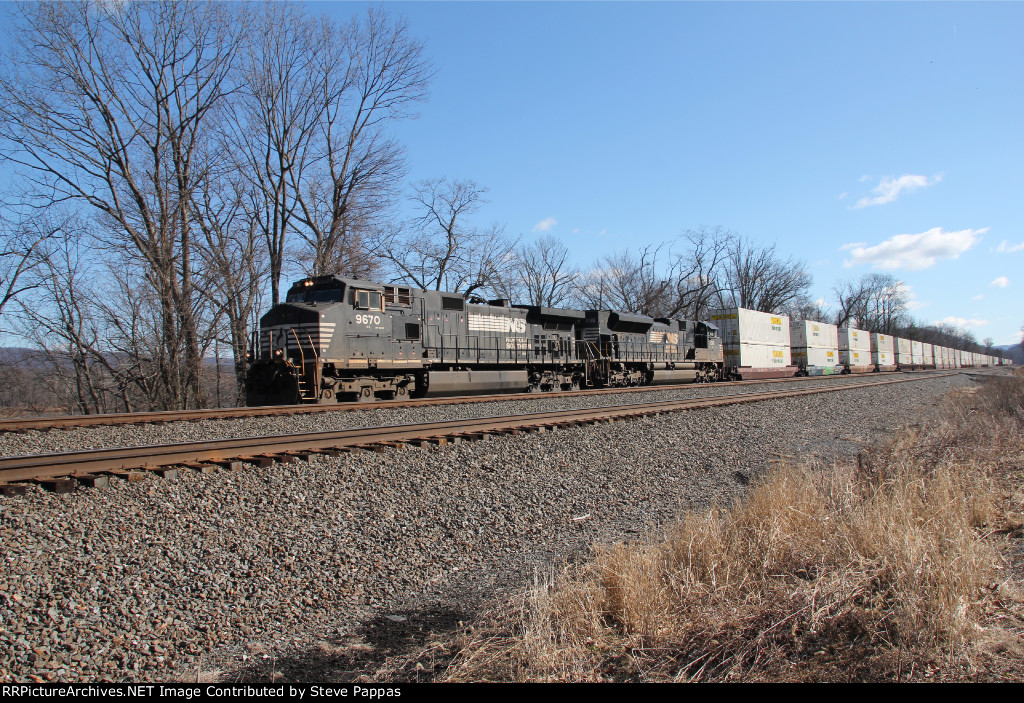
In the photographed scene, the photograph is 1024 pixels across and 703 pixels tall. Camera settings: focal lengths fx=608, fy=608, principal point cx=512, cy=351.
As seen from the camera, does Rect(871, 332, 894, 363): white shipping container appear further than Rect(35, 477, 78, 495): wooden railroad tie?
Yes

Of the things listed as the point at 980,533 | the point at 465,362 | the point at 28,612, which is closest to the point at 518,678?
the point at 28,612

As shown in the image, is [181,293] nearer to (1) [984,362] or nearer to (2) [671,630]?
(2) [671,630]

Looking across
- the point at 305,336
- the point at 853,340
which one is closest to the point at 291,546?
the point at 305,336

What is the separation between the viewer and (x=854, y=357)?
45.5 metres

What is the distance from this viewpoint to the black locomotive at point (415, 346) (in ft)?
46.1

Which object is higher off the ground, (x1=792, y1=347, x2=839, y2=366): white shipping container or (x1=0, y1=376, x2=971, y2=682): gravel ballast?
(x1=792, y1=347, x2=839, y2=366): white shipping container

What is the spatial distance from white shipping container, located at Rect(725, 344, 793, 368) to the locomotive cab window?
75.5 ft

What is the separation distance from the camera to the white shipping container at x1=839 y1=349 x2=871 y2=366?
44069mm

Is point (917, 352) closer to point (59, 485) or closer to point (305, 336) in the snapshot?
point (305, 336)

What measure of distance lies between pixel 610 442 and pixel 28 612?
7330 millimetres

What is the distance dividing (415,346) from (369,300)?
5.97 feet

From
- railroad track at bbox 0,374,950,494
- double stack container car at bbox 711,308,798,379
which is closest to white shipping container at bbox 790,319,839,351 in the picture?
double stack container car at bbox 711,308,798,379

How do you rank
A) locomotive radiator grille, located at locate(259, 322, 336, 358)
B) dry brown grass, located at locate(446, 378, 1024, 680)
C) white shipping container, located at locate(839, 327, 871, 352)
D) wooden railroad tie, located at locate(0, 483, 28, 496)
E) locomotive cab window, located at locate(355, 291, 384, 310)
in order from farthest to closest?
white shipping container, located at locate(839, 327, 871, 352), locomotive cab window, located at locate(355, 291, 384, 310), locomotive radiator grille, located at locate(259, 322, 336, 358), wooden railroad tie, located at locate(0, 483, 28, 496), dry brown grass, located at locate(446, 378, 1024, 680)

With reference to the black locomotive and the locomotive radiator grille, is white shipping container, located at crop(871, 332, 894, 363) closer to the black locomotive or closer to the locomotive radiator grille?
the black locomotive
